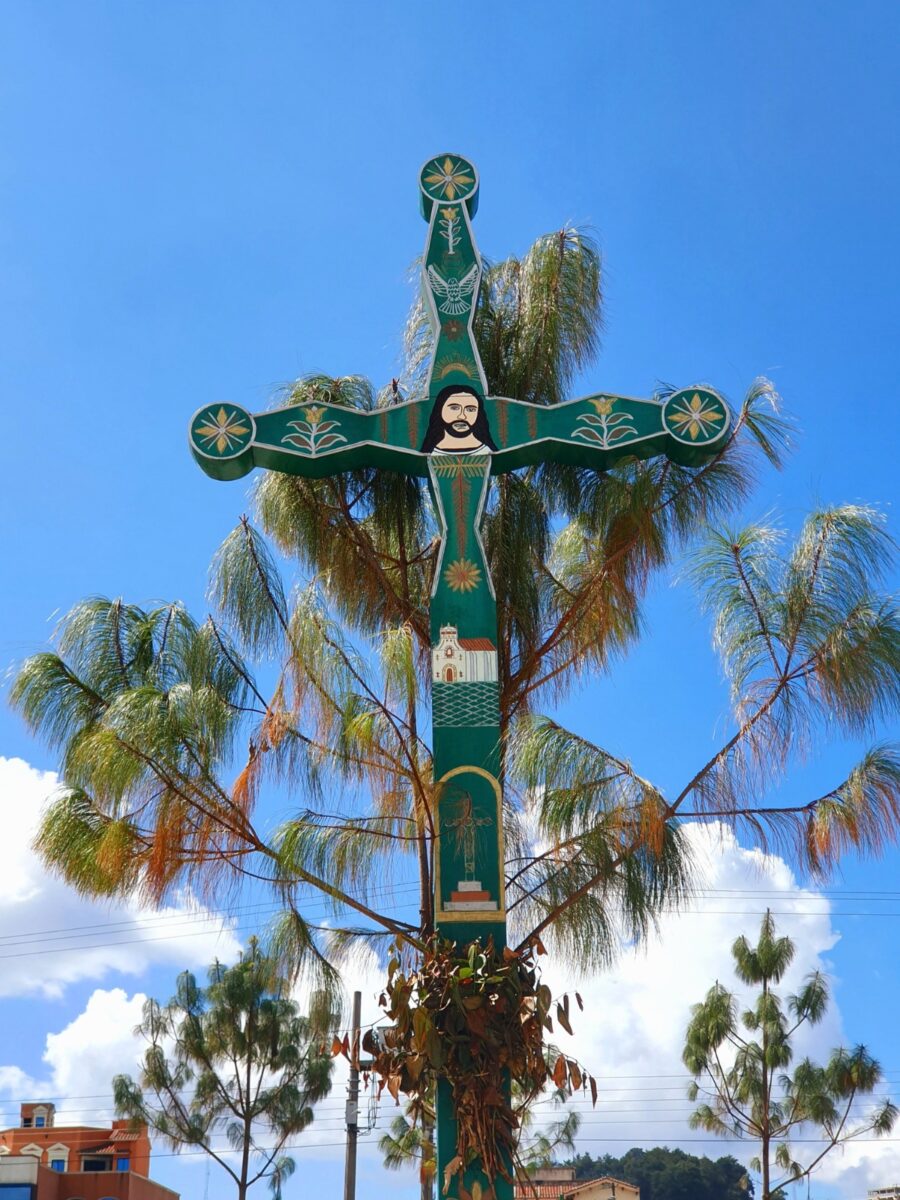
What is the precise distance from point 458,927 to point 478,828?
550 mm

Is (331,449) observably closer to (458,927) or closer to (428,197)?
(428,197)

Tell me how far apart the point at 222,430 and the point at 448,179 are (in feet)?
7.79

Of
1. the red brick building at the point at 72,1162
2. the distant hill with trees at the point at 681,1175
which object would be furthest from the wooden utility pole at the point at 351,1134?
the distant hill with trees at the point at 681,1175

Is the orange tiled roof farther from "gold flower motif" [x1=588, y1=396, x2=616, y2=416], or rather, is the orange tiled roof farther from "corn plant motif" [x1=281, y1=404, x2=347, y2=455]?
"gold flower motif" [x1=588, y1=396, x2=616, y2=416]

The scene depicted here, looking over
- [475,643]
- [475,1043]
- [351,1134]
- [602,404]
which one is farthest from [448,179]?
[351,1134]

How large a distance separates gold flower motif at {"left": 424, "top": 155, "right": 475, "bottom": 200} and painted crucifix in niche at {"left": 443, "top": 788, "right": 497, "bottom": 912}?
411 cm

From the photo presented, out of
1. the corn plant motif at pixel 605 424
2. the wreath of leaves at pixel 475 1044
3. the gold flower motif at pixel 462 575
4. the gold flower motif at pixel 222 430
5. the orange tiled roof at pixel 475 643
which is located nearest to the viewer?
the wreath of leaves at pixel 475 1044

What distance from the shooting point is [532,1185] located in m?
7.99

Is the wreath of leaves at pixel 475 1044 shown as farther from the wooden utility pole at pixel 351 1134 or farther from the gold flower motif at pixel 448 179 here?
the wooden utility pole at pixel 351 1134

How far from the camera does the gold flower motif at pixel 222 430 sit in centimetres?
911

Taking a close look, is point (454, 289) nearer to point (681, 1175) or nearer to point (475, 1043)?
point (475, 1043)

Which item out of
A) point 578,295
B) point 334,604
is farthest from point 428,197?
point 334,604

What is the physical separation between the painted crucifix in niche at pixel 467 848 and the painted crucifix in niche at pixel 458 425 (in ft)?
7.14

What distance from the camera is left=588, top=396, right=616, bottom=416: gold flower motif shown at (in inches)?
366
